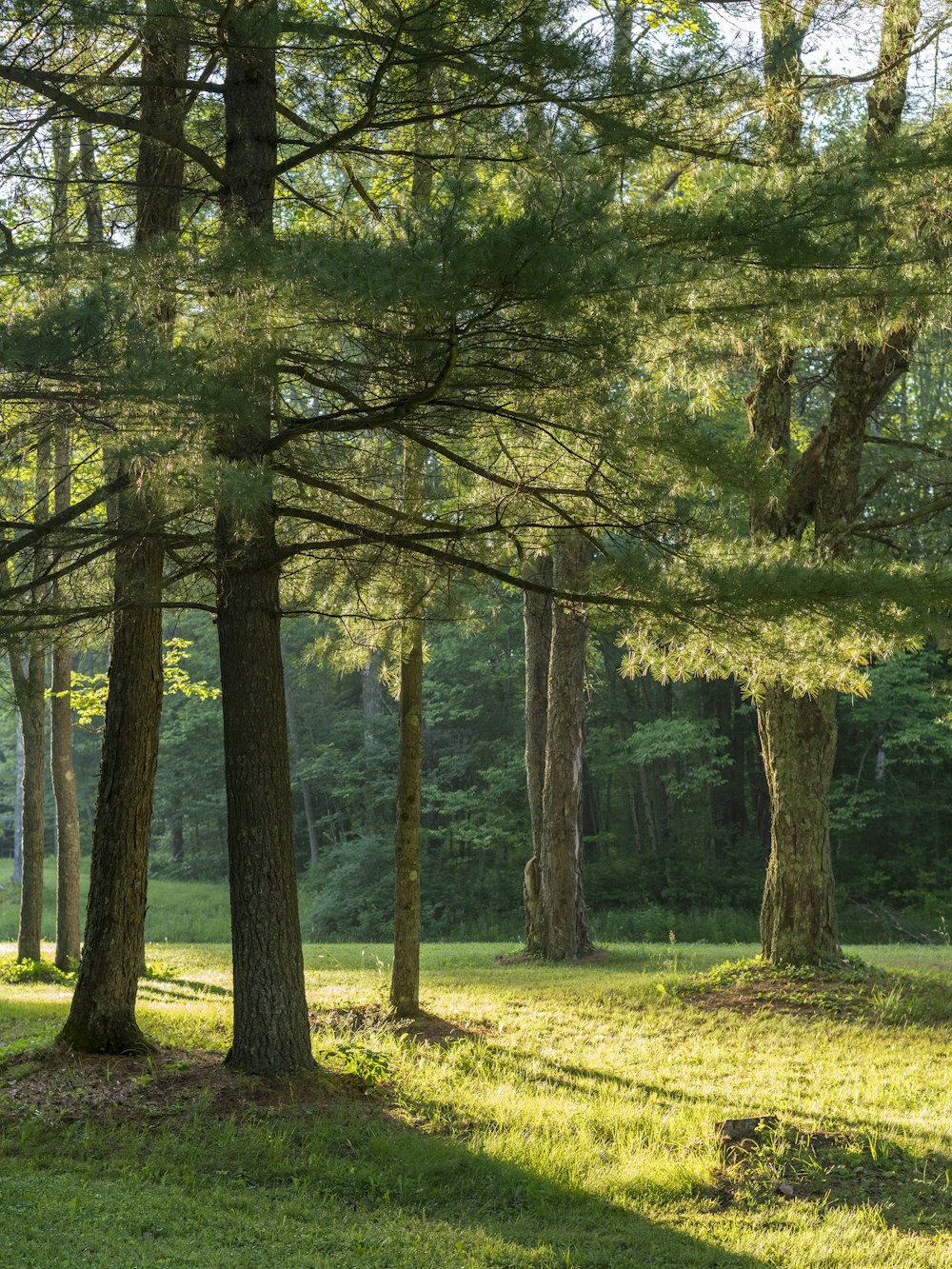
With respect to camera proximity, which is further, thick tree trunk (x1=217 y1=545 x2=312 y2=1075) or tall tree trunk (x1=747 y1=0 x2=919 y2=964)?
tall tree trunk (x1=747 y1=0 x2=919 y2=964)

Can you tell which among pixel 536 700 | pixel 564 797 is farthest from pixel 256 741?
pixel 536 700

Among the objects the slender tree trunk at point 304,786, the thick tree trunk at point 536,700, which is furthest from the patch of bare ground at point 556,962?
the slender tree trunk at point 304,786

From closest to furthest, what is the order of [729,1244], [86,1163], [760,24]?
[729,1244] → [86,1163] → [760,24]

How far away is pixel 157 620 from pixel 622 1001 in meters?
5.33

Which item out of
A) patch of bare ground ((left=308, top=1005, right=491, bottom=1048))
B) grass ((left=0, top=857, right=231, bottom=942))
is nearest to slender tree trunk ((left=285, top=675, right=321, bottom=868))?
grass ((left=0, top=857, right=231, bottom=942))

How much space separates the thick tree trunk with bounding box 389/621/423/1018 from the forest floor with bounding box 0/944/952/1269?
0.83 ft

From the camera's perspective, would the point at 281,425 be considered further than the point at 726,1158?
Yes

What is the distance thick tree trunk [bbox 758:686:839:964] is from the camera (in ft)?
33.2

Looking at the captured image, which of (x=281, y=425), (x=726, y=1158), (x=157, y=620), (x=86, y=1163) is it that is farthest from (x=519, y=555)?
(x=86, y=1163)

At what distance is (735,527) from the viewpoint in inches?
255

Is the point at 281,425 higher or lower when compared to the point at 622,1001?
higher

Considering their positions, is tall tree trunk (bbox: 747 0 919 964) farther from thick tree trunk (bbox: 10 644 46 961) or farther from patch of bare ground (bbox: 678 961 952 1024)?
thick tree trunk (bbox: 10 644 46 961)

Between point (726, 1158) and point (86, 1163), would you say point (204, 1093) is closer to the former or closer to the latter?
point (86, 1163)

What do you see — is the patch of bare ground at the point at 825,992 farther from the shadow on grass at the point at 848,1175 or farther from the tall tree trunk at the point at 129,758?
the tall tree trunk at the point at 129,758
